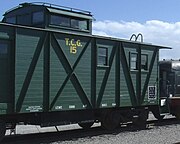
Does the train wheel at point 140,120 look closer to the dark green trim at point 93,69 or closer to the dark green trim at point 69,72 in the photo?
the dark green trim at point 93,69

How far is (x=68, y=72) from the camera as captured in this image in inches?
519

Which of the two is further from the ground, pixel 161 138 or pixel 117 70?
pixel 117 70

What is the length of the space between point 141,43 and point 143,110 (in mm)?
3051

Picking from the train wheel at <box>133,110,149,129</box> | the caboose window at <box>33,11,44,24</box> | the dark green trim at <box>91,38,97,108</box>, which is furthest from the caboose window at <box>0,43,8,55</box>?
the train wheel at <box>133,110,149,129</box>

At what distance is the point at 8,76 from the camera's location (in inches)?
444

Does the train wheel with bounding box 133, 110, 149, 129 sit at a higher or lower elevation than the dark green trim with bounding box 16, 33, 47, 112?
lower

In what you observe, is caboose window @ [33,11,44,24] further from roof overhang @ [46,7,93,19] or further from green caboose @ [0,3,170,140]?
roof overhang @ [46,7,93,19]

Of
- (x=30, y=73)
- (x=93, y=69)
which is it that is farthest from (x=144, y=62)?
(x=30, y=73)

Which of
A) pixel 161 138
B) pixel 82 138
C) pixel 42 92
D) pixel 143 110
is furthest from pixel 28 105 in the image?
pixel 143 110

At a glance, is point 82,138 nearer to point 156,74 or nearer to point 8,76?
point 8,76

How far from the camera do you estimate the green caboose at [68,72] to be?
11.5 m

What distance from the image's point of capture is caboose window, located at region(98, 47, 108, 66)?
14633 millimetres

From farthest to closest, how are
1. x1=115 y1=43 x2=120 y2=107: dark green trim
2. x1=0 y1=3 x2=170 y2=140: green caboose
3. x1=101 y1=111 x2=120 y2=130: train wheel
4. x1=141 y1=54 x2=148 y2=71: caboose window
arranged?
x1=141 y1=54 x2=148 y2=71: caboose window → x1=115 y1=43 x2=120 y2=107: dark green trim → x1=101 y1=111 x2=120 y2=130: train wheel → x1=0 y1=3 x2=170 y2=140: green caboose

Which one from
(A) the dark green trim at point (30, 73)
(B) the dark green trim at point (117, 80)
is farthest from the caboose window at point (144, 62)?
(A) the dark green trim at point (30, 73)
